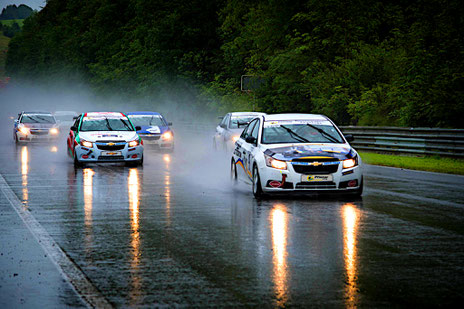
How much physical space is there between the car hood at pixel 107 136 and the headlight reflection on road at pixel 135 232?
3.11 metres

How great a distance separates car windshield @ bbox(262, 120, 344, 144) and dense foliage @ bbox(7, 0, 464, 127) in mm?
13261

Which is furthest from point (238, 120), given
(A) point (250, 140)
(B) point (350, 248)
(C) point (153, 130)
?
(B) point (350, 248)

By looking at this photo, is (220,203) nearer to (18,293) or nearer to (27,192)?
(27,192)

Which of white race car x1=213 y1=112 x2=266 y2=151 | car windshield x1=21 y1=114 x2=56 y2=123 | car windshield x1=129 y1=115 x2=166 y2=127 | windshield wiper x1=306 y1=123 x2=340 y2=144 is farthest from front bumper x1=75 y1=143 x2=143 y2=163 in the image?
car windshield x1=21 y1=114 x2=56 y2=123

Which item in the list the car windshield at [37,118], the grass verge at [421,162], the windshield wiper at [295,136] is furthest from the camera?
the car windshield at [37,118]

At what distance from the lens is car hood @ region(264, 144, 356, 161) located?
13.5 meters

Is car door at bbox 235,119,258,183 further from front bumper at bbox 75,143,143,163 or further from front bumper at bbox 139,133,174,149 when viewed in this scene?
front bumper at bbox 139,133,174,149

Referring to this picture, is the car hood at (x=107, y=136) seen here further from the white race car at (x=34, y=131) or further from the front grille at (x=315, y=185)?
the white race car at (x=34, y=131)

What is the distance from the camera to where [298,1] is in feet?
163

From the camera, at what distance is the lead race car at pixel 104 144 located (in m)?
21.9

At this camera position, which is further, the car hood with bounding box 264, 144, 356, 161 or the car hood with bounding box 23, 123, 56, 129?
the car hood with bounding box 23, 123, 56, 129

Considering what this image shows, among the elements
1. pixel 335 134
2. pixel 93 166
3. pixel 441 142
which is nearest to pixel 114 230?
pixel 335 134

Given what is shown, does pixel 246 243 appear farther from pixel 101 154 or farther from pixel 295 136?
pixel 101 154

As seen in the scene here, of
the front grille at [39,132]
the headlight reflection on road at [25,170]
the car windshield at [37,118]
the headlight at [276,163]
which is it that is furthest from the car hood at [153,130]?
the headlight at [276,163]
